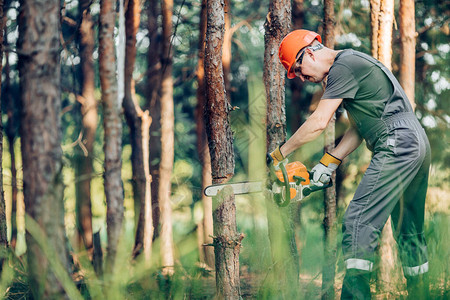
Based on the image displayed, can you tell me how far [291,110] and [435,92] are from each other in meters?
2.57

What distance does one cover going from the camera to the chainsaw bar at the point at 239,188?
3.20m

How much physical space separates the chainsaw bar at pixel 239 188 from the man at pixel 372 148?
0.21m

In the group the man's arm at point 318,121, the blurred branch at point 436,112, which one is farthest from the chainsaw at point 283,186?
the blurred branch at point 436,112

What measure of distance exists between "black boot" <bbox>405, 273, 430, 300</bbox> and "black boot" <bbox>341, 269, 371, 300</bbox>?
0.37 meters

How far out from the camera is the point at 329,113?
3018mm

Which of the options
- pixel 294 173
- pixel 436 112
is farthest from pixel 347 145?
pixel 436 112

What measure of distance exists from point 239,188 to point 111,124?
145 cm

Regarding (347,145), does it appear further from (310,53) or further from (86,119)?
(86,119)

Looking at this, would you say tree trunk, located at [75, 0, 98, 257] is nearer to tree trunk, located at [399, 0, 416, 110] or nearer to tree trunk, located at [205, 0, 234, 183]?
tree trunk, located at [205, 0, 234, 183]

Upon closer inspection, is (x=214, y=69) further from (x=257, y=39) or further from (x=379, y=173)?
(x=257, y=39)

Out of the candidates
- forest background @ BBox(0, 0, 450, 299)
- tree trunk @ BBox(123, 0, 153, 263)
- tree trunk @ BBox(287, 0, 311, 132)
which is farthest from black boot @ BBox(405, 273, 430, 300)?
tree trunk @ BBox(123, 0, 153, 263)

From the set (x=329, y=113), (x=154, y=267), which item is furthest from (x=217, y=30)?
(x=154, y=267)

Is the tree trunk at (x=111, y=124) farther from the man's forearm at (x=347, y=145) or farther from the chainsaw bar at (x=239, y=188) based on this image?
the man's forearm at (x=347, y=145)

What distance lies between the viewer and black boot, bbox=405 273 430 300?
2980 mm
